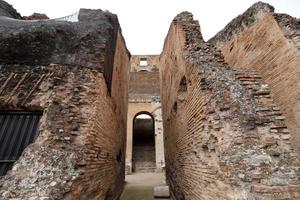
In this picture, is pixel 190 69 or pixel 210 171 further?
pixel 190 69

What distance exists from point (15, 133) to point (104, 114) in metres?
1.57

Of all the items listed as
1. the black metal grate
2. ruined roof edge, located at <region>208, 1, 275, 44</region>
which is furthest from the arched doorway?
the black metal grate

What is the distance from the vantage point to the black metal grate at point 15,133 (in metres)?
2.85

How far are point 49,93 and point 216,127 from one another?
2.86 metres

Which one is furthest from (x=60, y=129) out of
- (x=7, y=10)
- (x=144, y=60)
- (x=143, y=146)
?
(x=144, y=60)

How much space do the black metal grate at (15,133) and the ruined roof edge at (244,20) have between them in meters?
6.43

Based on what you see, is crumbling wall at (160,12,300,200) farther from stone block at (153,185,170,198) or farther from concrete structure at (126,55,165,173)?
concrete structure at (126,55,165,173)

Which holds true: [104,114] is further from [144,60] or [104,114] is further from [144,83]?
[144,60]

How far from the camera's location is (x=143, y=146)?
16.4 m

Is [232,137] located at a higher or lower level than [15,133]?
lower

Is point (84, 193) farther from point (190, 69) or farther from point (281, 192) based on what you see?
point (190, 69)

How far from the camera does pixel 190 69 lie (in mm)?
3842

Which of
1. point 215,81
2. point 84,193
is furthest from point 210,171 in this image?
point 84,193

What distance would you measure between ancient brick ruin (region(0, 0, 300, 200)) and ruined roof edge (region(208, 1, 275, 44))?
0.31 meters
